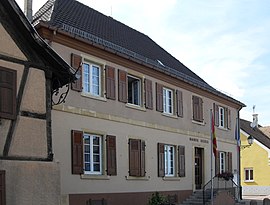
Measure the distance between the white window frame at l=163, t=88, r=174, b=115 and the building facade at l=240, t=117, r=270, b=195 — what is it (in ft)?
57.5

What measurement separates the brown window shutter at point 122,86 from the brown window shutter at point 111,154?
1689 millimetres

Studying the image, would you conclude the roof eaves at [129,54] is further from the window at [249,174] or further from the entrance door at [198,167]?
the window at [249,174]

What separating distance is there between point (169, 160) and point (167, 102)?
275 centimetres

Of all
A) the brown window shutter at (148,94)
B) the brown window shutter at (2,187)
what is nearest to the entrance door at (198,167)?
the brown window shutter at (148,94)

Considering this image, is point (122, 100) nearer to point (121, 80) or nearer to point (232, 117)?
point (121, 80)

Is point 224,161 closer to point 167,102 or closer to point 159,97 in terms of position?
point 167,102

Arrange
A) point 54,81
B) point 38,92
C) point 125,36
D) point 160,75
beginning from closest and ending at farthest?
point 38,92 → point 54,81 → point 160,75 → point 125,36

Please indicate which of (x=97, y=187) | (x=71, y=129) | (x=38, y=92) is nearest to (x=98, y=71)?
(x=71, y=129)

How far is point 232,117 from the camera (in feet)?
97.0

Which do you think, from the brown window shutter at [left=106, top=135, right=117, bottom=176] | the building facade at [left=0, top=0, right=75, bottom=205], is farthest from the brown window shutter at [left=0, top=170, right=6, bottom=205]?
the brown window shutter at [left=106, top=135, right=117, bottom=176]

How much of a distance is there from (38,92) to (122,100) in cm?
920

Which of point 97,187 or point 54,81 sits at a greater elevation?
point 54,81

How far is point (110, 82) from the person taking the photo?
18141 millimetres

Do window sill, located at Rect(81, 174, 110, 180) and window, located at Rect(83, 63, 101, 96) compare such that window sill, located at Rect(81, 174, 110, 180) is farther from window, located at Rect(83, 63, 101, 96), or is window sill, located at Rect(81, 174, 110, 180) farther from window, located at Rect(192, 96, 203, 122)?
window, located at Rect(192, 96, 203, 122)
